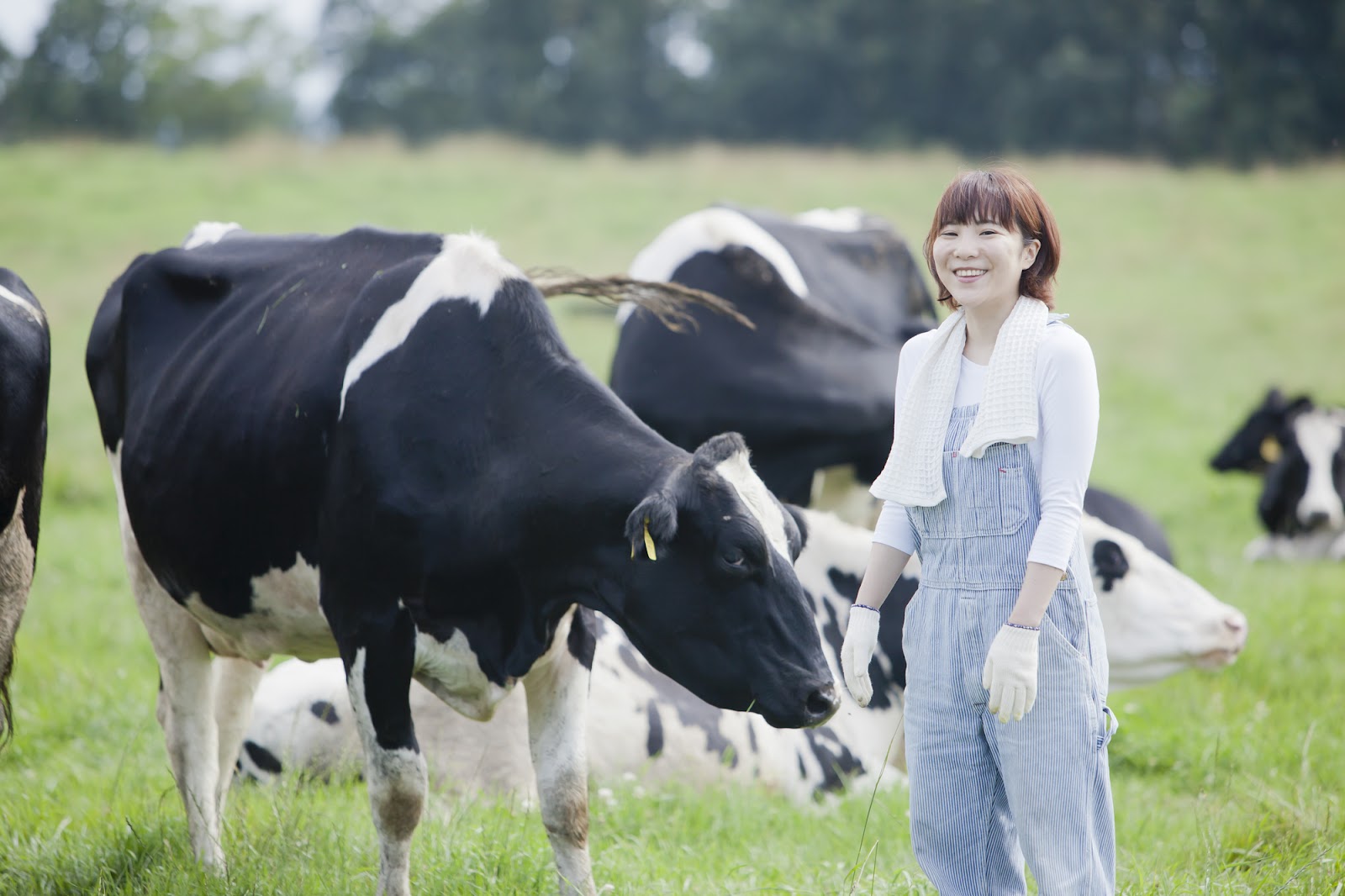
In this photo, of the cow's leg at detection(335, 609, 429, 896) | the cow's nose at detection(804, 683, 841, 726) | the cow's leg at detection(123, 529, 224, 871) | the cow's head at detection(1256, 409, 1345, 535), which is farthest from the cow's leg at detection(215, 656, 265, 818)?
the cow's head at detection(1256, 409, 1345, 535)

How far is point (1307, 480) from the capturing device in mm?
9742

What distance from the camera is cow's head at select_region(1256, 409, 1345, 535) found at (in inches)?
377

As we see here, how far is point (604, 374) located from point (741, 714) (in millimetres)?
9481

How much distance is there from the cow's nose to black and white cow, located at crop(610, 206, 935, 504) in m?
3.47

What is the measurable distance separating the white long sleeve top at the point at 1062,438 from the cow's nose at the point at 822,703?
0.57m

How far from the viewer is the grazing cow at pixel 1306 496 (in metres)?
9.56

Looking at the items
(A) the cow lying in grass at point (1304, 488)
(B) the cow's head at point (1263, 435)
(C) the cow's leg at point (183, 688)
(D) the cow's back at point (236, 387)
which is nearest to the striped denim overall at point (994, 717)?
(D) the cow's back at point (236, 387)

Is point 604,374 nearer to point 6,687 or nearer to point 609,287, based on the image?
point 609,287

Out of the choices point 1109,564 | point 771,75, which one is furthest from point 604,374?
point 771,75

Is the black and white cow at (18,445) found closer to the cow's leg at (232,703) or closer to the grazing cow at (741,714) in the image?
the cow's leg at (232,703)

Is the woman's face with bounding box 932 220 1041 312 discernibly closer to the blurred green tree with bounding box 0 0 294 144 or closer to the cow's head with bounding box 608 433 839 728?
the cow's head with bounding box 608 433 839 728

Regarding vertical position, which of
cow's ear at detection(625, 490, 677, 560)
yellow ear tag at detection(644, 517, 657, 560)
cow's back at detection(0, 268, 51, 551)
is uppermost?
cow's ear at detection(625, 490, 677, 560)

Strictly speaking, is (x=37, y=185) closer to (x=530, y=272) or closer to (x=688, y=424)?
(x=688, y=424)

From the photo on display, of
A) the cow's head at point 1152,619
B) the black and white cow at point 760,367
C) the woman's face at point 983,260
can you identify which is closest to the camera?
the woman's face at point 983,260
